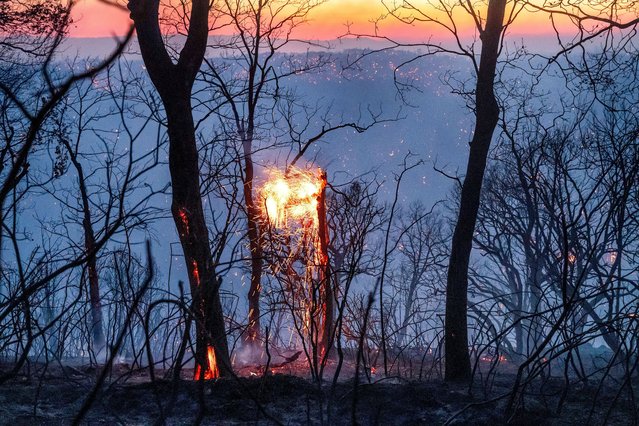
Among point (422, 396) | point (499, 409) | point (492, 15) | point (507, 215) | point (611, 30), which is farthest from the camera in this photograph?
point (507, 215)

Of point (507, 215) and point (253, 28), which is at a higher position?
point (253, 28)

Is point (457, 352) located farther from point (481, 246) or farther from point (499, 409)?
point (481, 246)

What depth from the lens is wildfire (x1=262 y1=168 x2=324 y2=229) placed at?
35.4 feet

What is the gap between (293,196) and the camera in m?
11.2

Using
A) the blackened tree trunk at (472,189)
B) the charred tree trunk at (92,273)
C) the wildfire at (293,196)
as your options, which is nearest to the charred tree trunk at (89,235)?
the charred tree trunk at (92,273)

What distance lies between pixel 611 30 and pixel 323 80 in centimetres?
11810

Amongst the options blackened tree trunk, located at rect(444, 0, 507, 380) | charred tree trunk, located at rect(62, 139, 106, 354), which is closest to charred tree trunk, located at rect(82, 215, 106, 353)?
charred tree trunk, located at rect(62, 139, 106, 354)

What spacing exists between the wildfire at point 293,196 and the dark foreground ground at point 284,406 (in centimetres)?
528

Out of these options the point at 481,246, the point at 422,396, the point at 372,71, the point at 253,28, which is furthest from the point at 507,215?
the point at 372,71

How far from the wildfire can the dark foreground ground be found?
528 cm

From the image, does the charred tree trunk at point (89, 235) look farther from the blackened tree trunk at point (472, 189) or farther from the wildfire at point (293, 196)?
the blackened tree trunk at point (472, 189)

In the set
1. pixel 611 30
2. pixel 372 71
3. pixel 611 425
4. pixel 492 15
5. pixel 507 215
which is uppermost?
pixel 372 71

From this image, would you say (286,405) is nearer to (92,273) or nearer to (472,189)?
(472,189)

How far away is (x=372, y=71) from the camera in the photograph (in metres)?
118
